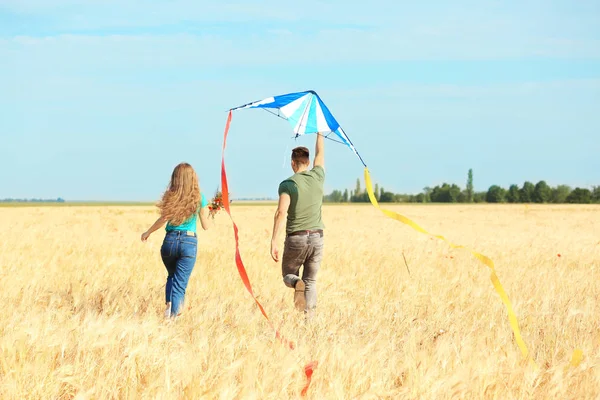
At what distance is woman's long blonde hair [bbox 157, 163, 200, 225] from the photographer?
23.3ft

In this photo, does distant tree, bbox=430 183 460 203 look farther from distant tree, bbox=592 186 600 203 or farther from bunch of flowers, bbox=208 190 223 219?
bunch of flowers, bbox=208 190 223 219

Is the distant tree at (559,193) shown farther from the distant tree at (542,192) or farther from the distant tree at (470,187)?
the distant tree at (470,187)

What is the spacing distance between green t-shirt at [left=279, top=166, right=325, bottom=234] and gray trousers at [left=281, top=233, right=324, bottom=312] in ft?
0.38

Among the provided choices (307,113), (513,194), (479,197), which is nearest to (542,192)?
(513,194)

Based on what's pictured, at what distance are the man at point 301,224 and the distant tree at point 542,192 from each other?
10623 cm

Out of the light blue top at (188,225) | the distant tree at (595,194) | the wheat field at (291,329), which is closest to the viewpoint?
the wheat field at (291,329)

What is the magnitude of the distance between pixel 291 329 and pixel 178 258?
1.83 m

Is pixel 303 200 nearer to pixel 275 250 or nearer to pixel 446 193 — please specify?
pixel 275 250

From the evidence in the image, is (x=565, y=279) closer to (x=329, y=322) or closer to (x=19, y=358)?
(x=329, y=322)

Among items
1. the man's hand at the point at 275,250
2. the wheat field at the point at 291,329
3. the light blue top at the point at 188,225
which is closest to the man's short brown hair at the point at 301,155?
the man's hand at the point at 275,250

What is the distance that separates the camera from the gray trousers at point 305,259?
6965mm

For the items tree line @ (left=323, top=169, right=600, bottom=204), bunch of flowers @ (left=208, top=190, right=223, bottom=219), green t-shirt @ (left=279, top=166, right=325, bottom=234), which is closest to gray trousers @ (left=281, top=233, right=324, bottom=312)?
green t-shirt @ (left=279, top=166, right=325, bottom=234)

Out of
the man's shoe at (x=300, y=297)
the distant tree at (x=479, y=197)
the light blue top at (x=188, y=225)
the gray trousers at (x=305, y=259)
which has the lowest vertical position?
the man's shoe at (x=300, y=297)

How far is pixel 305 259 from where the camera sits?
23.3 ft
